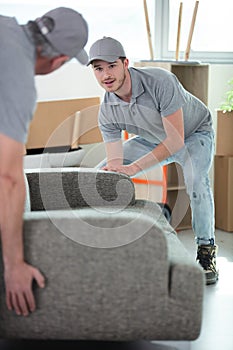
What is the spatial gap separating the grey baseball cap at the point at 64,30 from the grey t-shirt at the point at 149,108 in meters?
1.19

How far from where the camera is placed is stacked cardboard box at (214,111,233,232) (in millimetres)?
4422

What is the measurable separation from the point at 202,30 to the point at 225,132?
0.96 metres

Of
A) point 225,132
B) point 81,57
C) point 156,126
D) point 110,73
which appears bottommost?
point 225,132

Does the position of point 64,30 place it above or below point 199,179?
above

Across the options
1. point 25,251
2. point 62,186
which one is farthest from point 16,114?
point 62,186

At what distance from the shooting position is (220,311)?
2.85m

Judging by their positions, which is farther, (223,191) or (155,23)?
(155,23)

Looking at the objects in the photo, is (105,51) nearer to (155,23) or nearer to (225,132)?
(225,132)

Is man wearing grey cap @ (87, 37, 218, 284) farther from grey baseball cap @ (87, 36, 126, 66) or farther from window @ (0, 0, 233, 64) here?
window @ (0, 0, 233, 64)

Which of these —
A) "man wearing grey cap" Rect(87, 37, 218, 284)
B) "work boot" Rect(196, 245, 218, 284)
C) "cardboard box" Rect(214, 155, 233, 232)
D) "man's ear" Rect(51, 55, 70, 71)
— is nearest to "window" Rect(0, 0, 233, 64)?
"cardboard box" Rect(214, 155, 233, 232)

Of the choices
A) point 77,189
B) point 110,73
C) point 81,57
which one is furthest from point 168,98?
point 81,57

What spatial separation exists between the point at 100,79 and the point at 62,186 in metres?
0.53

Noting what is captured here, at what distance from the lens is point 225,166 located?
14.6 ft

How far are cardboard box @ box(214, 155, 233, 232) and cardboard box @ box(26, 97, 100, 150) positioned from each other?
38.3 inches
